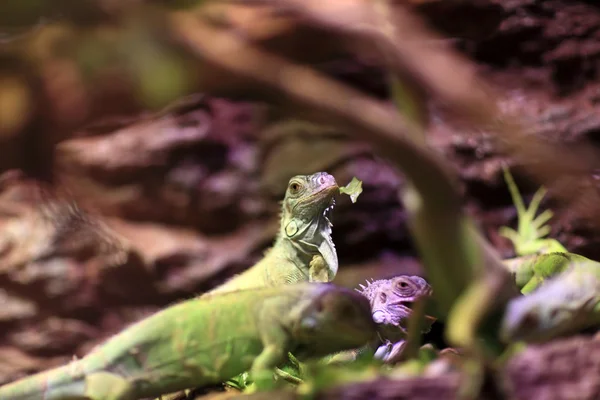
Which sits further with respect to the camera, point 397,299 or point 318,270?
point 318,270

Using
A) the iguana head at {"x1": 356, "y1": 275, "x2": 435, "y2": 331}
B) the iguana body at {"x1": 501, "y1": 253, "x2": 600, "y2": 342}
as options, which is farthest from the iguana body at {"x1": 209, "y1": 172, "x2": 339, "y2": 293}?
the iguana body at {"x1": 501, "y1": 253, "x2": 600, "y2": 342}

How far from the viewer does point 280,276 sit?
10.7ft

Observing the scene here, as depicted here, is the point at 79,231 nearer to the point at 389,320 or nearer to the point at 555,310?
the point at 389,320

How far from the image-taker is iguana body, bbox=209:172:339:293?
3285 mm

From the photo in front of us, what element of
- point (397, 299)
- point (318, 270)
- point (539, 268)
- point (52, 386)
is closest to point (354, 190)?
point (318, 270)

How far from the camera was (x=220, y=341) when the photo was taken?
2.14m

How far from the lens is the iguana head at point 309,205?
3.30 meters

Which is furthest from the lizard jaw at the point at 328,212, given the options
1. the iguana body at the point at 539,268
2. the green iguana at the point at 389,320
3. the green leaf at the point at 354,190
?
the iguana body at the point at 539,268

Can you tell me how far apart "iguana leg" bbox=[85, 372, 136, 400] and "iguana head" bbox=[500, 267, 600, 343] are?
1348mm

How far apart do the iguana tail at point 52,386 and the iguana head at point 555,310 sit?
1.58m

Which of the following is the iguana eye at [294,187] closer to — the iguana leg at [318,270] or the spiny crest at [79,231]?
the iguana leg at [318,270]

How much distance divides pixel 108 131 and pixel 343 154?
1.68m

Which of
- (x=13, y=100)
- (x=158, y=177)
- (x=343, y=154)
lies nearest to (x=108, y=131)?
(x=158, y=177)

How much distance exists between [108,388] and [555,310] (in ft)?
5.30
